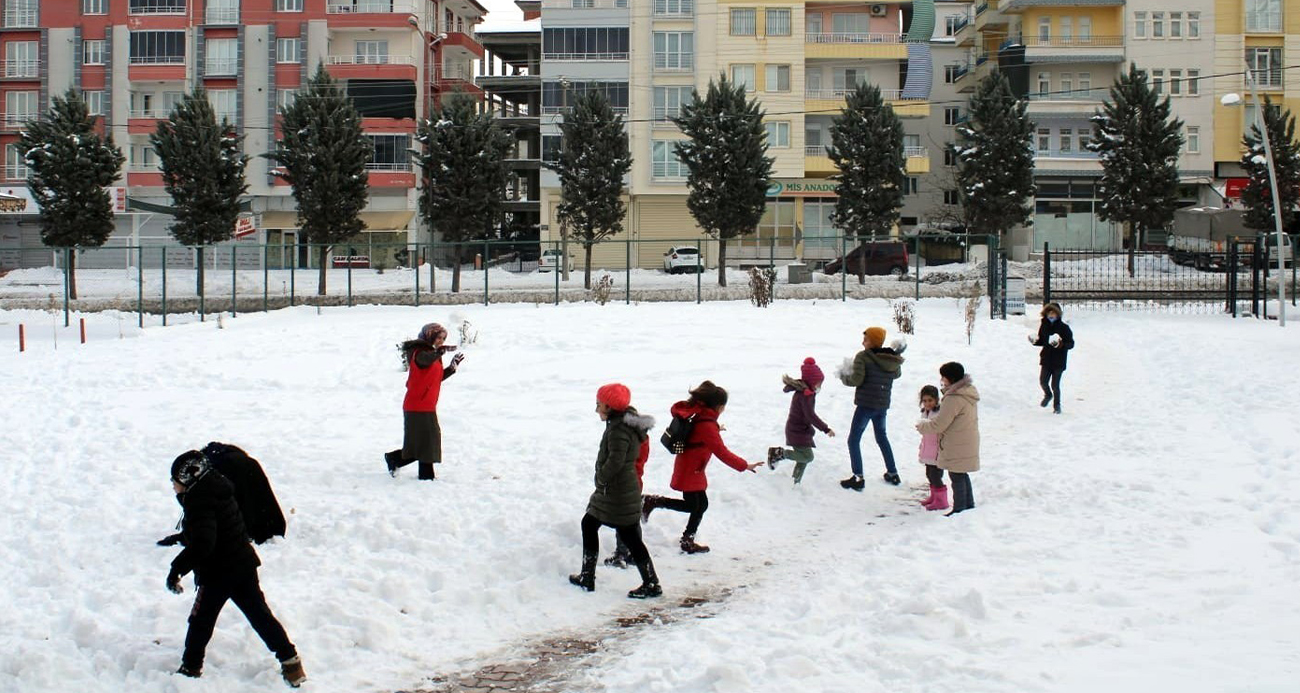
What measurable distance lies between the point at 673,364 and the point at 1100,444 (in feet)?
25.1

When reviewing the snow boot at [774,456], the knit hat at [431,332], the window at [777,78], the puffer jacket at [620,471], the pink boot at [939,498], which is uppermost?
the window at [777,78]

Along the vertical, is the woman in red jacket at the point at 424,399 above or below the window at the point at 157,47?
below

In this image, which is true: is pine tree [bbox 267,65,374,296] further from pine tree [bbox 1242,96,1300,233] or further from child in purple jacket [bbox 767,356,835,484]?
child in purple jacket [bbox 767,356,835,484]

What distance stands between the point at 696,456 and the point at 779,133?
52.2 metres

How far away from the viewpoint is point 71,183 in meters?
44.7

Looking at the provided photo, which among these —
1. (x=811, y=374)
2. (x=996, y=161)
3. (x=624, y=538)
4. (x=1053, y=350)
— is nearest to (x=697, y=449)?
(x=624, y=538)

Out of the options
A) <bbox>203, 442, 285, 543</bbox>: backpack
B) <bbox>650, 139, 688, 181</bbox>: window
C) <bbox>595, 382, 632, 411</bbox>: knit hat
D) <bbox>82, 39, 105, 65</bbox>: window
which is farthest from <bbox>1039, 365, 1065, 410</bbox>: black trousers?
<bbox>82, 39, 105, 65</bbox>: window

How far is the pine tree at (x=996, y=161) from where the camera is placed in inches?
1971

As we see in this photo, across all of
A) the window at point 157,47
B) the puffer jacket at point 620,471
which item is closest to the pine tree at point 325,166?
the window at point 157,47

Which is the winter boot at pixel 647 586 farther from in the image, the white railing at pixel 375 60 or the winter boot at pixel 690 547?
the white railing at pixel 375 60

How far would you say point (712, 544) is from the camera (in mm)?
9898

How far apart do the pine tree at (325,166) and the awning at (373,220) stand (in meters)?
17.2

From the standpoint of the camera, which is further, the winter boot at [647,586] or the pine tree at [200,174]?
the pine tree at [200,174]

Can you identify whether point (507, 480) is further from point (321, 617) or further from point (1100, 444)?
point (1100, 444)
